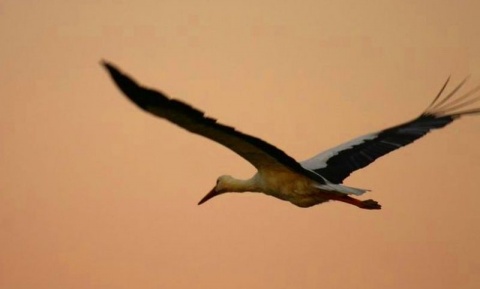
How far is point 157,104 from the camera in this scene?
9734mm

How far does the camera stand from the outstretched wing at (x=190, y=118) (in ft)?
31.0

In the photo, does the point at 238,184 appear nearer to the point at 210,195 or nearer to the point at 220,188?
the point at 220,188

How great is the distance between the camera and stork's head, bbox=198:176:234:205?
14377mm

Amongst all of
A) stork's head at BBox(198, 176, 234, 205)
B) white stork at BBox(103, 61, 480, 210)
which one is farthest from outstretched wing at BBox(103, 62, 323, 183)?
stork's head at BBox(198, 176, 234, 205)

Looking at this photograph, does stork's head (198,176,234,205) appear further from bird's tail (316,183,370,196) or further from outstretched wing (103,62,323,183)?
outstretched wing (103,62,323,183)

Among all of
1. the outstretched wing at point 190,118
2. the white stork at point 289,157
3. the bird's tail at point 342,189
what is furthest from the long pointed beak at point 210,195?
the outstretched wing at point 190,118

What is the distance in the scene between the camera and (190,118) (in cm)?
994

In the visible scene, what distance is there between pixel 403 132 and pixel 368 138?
1.95 feet

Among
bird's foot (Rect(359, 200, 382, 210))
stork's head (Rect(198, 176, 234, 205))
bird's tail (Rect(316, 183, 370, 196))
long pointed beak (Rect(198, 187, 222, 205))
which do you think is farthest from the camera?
long pointed beak (Rect(198, 187, 222, 205))

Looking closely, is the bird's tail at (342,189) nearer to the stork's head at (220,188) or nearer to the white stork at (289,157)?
the white stork at (289,157)

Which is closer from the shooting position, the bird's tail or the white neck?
the bird's tail

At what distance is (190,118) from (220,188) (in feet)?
15.5

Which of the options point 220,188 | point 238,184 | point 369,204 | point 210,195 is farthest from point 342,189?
point 210,195

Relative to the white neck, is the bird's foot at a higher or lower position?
lower
